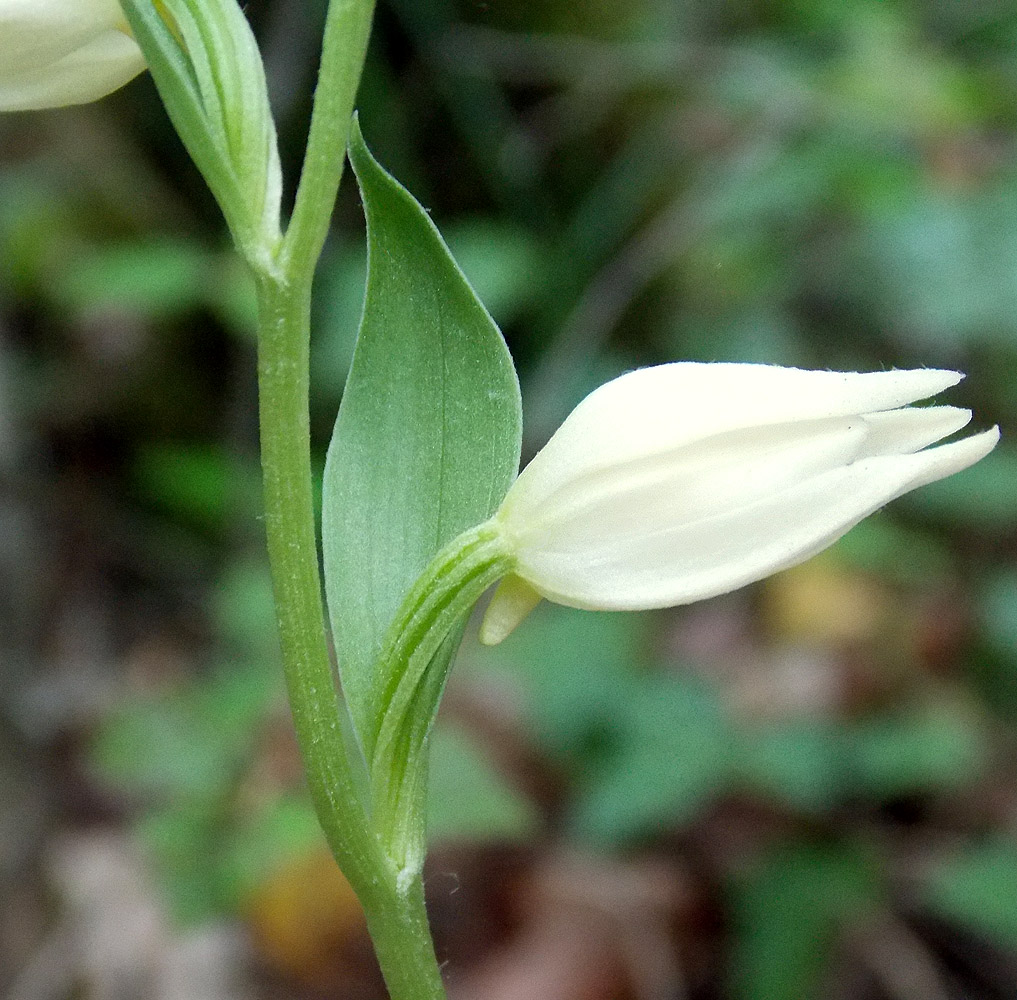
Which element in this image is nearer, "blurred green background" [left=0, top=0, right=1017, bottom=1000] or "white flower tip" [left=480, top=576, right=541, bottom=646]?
Result: "white flower tip" [left=480, top=576, right=541, bottom=646]

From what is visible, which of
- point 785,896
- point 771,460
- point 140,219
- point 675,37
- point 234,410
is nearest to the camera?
point 771,460

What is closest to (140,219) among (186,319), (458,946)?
(186,319)

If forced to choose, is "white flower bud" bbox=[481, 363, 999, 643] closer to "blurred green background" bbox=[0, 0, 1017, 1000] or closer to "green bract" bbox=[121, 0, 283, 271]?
"green bract" bbox=[121, 0, 283, 271]

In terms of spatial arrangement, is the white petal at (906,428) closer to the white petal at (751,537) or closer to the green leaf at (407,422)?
the white petal at (751,537)

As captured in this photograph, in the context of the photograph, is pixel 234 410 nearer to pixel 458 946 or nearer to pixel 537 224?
pixel 537 224

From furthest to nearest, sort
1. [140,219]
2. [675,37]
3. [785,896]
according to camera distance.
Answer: [675,37] → [140,219] → [785,896]

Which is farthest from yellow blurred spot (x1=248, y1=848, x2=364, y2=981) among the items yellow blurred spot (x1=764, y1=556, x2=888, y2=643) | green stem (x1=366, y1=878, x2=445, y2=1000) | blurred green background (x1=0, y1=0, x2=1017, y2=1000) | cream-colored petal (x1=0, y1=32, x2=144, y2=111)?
cream-colored petal (x1=0, y1=32, x2=144, y2=111)
